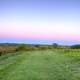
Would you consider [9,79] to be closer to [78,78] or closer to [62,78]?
[62,78]

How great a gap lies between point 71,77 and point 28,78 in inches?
121

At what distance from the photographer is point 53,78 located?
17125 mm

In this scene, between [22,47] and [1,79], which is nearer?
[1,79]

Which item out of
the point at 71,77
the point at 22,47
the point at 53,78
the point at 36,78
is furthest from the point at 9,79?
the point at 22,47

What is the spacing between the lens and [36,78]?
56.9 feet

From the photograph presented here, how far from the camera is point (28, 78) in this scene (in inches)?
680

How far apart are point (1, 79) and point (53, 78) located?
3678mm

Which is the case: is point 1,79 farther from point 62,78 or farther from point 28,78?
point 62,78

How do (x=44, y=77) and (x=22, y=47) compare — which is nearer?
(x=44, y=77)

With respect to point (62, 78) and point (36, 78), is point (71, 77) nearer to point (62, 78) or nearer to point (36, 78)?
point (62, 78)

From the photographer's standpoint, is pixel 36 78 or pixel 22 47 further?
pixel 22 47

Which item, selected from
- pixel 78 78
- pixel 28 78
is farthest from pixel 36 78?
pixel 78 78

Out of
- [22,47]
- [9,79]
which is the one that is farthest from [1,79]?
[22,47]

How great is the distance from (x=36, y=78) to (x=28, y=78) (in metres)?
0.57
